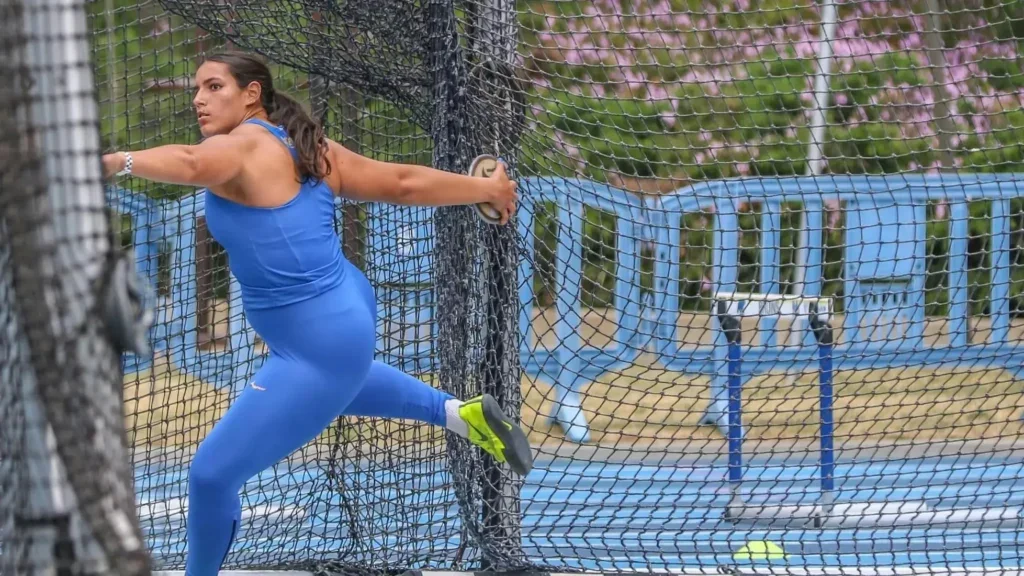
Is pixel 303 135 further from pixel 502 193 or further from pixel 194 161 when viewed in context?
pixel 502 193

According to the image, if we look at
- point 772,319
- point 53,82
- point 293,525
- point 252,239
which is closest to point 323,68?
point 252,239

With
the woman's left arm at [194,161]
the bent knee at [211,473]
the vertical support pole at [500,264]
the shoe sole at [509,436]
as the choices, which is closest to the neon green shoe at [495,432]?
the shoe sole at [509,436]

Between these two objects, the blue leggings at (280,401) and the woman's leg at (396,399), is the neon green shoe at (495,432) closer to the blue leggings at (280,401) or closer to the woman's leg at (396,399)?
the woman's leg at (396,399)

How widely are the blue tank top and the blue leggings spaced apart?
0.13ft

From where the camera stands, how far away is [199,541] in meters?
3.10

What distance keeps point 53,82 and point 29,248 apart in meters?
0.22

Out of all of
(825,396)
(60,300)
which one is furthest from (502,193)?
(825,396)

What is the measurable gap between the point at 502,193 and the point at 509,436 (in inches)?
27.4

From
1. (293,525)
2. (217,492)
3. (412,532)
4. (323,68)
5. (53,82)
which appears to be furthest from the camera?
(293,525)

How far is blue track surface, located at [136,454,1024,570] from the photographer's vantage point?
4117mm

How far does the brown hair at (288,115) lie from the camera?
10.2 ft

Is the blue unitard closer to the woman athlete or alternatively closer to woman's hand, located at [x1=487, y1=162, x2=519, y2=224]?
the woman athlete

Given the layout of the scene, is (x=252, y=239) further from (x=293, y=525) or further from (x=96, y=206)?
(x=293, y=525)

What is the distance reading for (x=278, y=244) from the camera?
3037 millimetres
